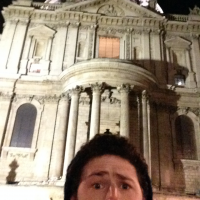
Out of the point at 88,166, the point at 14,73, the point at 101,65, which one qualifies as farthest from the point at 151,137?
the point at 88,166

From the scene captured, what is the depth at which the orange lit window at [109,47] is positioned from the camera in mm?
20516

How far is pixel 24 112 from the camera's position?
18.1 m

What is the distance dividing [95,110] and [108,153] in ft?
42.6

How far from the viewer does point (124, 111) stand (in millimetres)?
15422

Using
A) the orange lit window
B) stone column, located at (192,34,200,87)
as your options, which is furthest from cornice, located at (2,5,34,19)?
stone column, located at (192,34,200,87)

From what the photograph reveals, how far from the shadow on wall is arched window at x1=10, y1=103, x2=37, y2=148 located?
115 centimetres

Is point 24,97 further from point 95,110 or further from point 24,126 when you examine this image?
point 95,110

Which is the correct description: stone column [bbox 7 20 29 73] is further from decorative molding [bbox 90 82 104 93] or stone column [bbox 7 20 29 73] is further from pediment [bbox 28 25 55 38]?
decorative molding [bbox 90 82 104 93]

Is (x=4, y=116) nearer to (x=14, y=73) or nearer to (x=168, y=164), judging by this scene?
(x=14, y=73)

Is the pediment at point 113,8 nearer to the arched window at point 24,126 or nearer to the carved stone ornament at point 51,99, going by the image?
the carved stone ornament at point 51,99

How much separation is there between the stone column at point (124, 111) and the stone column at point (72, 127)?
99.5 inches

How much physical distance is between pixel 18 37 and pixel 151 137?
40.0ft

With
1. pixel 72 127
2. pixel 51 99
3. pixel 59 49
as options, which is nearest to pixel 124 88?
pixel 72 127

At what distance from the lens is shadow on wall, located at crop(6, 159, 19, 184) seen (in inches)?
623
